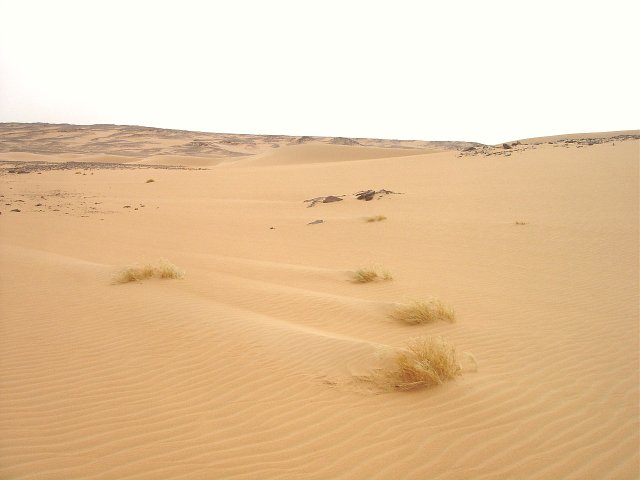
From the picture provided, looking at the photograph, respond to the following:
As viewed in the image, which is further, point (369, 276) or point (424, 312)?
point (369, 276)

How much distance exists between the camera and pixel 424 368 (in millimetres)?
3973

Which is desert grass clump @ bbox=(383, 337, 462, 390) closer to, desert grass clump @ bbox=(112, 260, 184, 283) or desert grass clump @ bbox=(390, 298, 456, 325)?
desert grass clump @ bbox=(390, 298, 456, 325)

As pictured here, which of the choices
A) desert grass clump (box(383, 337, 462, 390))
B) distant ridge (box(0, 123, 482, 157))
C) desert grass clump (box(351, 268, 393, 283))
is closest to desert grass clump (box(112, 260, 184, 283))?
desert grass clump (box(351, 268, 393, 283))

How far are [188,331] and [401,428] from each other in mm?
3055

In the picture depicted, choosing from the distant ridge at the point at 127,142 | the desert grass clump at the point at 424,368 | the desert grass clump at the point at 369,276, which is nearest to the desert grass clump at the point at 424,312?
the desert grass clump at the point at 424,368

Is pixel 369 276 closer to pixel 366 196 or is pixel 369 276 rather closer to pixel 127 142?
pixel 366 196

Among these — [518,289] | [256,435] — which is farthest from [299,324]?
[518,289]

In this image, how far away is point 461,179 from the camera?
22.6 m

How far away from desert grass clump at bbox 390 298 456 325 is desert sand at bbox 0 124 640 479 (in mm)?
101

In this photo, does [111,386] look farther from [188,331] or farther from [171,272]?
[171,272]

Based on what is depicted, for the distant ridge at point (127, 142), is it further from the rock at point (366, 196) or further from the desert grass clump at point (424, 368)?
the desert grass clump at point (424, 368)

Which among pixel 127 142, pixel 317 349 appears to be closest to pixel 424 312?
pixel 317 349

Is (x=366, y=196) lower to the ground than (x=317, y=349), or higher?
higher

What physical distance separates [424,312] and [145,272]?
4.96 meters
